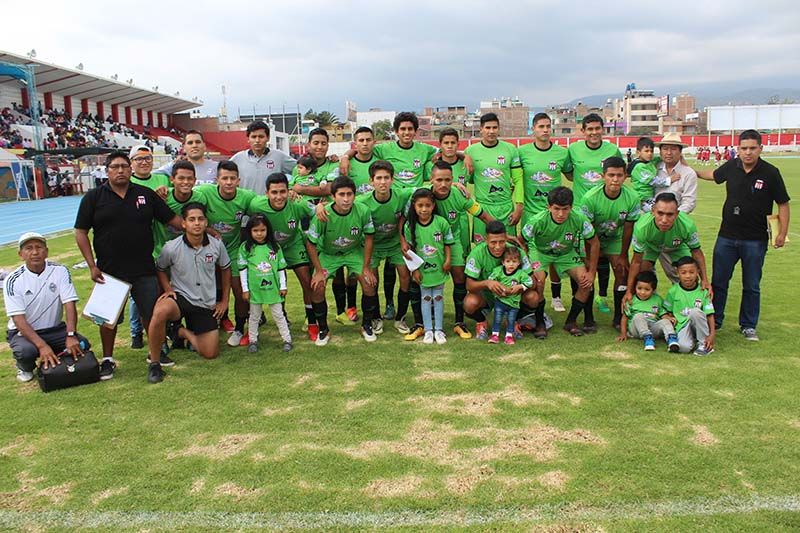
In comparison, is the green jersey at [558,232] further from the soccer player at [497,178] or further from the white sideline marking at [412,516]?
the white sideline marking at [412,516]

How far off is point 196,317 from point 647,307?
13.7 ft

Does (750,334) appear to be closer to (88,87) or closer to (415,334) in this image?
(415,334)

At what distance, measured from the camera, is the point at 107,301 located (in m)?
4.81

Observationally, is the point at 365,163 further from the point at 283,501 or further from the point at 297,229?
the point at 283,501

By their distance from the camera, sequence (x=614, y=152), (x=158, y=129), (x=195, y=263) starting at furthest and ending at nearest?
1. (x=158, y=129)
2. (x=614, y=152)
3. (x=195, y=263)

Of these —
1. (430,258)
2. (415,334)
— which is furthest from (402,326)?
(430,258)

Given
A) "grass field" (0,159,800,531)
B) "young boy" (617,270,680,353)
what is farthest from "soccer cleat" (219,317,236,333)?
"young boy" (617,270,680,353)

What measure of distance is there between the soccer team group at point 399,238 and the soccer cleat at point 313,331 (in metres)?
0.01

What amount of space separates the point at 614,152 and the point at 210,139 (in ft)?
202

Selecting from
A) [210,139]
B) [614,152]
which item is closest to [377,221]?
[614,152]

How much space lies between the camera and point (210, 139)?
205 ft

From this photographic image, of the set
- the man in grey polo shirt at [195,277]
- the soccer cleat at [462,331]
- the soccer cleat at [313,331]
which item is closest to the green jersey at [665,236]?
the soccer cleat at [462,331]

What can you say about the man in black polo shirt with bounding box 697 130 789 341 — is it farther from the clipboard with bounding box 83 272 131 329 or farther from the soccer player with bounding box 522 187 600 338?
the clipboard with bounding box 83 272 131 329

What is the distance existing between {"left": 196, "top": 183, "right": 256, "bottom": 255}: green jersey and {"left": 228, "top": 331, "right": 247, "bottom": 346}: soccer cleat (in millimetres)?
917
